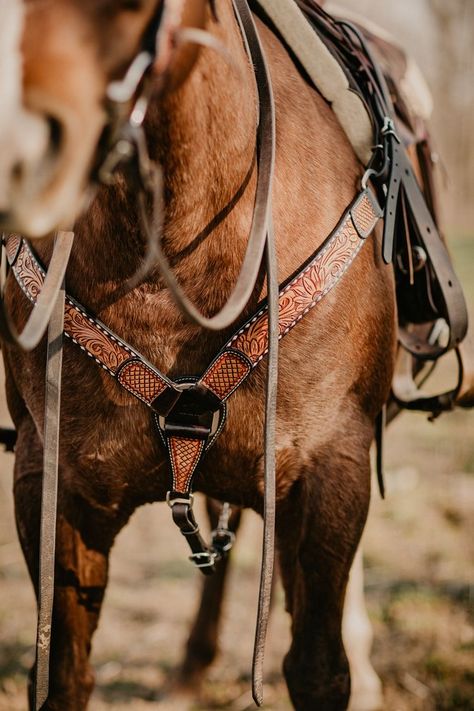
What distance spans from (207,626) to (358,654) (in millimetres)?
602

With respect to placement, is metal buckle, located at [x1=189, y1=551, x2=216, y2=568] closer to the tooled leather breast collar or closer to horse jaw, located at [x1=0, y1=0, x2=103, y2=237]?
the tooled leather breast collar

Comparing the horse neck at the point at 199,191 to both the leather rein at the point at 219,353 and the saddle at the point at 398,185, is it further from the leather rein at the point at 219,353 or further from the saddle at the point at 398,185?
the saddle at the point at 398,185

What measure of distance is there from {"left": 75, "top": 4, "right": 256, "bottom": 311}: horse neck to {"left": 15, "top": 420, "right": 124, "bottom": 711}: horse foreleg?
51 centimetres

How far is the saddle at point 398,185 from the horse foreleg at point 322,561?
51 centimetres

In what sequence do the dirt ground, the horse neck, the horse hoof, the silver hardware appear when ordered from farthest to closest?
the dirt ground, the horse hoof, the silver hardware, the horse neck

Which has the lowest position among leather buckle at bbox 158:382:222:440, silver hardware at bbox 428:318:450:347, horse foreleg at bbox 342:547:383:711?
horse foreleg at bbox 342:547:383:711

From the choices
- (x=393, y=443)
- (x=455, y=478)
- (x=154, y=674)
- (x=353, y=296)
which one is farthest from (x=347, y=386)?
(x=393, y=443)

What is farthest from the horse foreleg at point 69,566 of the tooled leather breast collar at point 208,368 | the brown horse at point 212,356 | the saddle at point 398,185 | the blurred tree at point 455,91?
the blurred tree at point 455,91

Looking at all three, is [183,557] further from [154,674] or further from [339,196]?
[339,196]

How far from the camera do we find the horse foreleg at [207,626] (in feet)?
10.3

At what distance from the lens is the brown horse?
60.0 inches

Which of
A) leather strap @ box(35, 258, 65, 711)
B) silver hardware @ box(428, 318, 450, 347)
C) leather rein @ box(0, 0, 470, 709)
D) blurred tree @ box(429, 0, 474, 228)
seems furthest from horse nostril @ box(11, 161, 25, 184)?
blurred tree @ box(429, 0, 474, 228)

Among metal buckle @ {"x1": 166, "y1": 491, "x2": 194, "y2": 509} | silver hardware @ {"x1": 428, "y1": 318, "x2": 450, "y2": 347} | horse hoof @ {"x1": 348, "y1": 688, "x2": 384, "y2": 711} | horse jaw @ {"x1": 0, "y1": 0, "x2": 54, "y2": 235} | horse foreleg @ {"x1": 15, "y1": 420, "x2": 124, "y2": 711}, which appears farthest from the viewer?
horse hoof @ {"x1": 348, "y1": 688, "x2": 384, "y2": 711}

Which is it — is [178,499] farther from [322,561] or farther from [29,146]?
[29,146]
